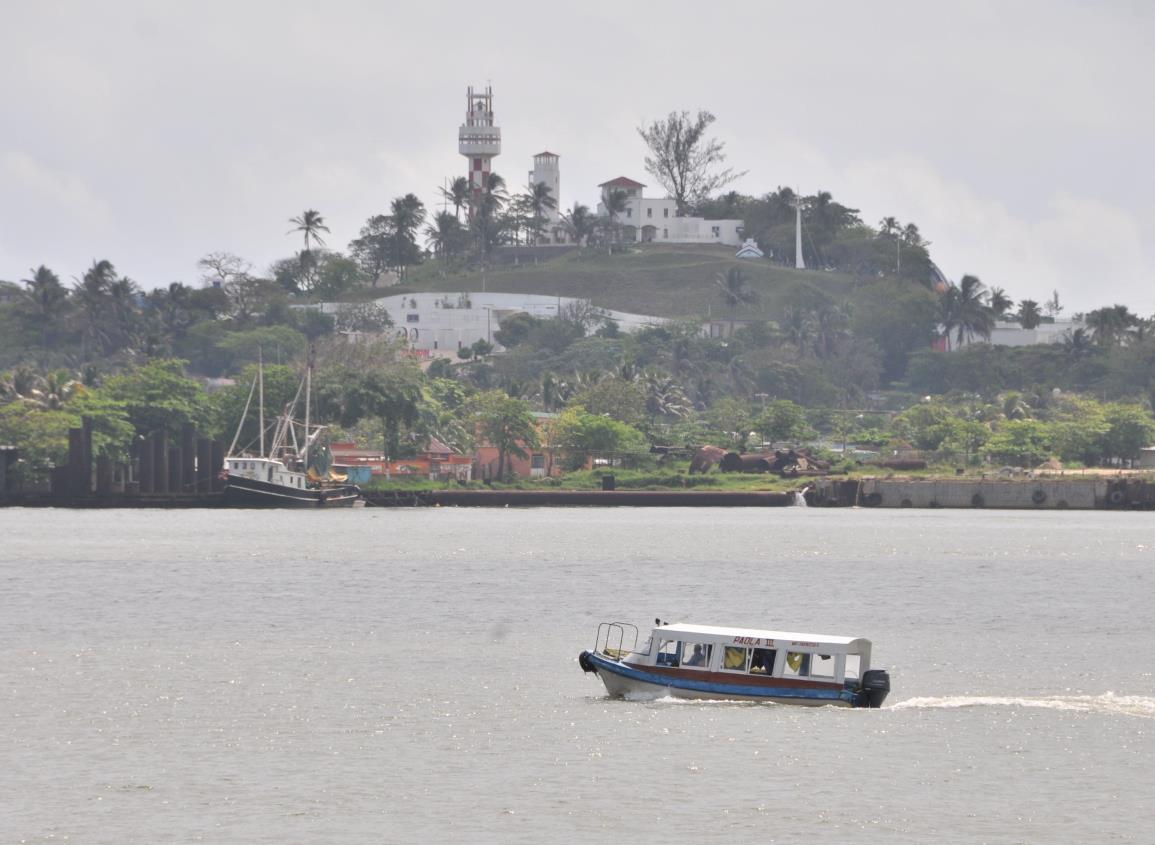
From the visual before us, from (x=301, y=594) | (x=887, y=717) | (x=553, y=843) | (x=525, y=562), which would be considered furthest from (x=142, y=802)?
(x=525, y=562)

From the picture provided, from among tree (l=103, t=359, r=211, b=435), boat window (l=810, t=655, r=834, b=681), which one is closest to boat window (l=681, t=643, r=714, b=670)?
boat window (l=810, t=655, r=834, b=681)

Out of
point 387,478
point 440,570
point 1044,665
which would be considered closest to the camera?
point 1044,665

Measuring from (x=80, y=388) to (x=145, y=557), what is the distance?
75.6m

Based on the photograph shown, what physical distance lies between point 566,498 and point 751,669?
4573 inches

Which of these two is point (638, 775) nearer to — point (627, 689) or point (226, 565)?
point (627, 689)

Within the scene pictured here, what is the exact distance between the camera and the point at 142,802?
3988 centimetres

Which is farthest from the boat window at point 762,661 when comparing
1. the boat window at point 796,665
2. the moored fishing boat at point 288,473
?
the moored fishing boat at point 288,473

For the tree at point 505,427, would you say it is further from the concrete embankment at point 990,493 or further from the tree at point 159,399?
the concrete embankment at point 990,493

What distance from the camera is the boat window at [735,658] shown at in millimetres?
50469

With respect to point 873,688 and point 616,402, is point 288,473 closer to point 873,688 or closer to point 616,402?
point 616,402

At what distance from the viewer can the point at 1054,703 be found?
51.8 meters

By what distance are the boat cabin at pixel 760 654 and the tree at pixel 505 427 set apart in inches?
4802

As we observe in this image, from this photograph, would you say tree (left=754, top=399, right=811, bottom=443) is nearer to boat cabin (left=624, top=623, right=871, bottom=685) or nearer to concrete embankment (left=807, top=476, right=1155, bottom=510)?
concrete embankment (left=807, top=476, right=1155, bottom=510)

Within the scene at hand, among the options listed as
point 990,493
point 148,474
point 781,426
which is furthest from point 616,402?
point 148,474
